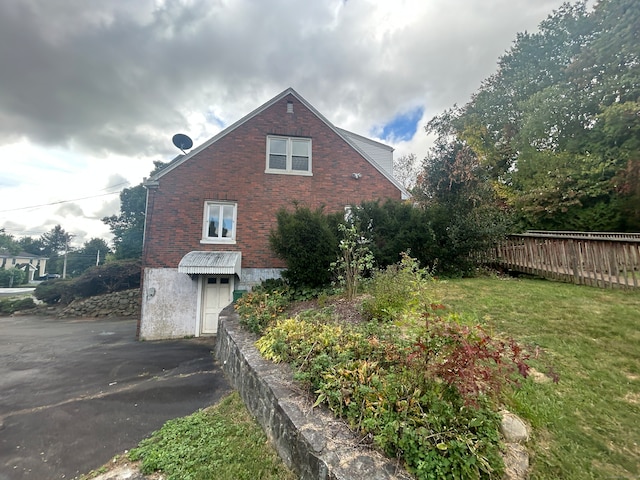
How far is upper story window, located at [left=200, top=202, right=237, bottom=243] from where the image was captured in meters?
11.0

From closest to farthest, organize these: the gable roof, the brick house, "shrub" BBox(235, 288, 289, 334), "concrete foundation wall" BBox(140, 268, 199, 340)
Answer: "shrub" BBox(235, 288, 289, 334) < "concrete foundation wall" BBox(140, 268, 199, 340) < the brick house < the gable roof

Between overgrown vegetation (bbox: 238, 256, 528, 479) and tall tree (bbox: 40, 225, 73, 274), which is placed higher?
tall tree (bbox: 40, 225, 73, 274)

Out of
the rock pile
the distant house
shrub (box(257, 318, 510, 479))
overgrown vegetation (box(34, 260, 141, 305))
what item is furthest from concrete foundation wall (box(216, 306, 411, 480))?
the distant house

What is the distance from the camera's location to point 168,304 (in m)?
10.7

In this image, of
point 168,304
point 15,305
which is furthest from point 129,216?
point 168,304

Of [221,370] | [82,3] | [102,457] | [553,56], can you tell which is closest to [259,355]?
[102,457]

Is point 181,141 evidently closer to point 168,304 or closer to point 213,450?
point 168,304

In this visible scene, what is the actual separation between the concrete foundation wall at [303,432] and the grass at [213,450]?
0.15 metres

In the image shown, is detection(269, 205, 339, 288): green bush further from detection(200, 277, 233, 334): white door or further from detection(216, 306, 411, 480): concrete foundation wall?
detection(200, 277, 233, 334): white door

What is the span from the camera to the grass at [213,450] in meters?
2.84

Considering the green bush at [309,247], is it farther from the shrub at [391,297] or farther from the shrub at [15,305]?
→ the shrub at [15,305]

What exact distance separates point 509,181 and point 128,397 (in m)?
24.6

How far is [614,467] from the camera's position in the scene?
2.14m

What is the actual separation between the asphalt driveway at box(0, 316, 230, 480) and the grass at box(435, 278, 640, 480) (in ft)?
16.0
